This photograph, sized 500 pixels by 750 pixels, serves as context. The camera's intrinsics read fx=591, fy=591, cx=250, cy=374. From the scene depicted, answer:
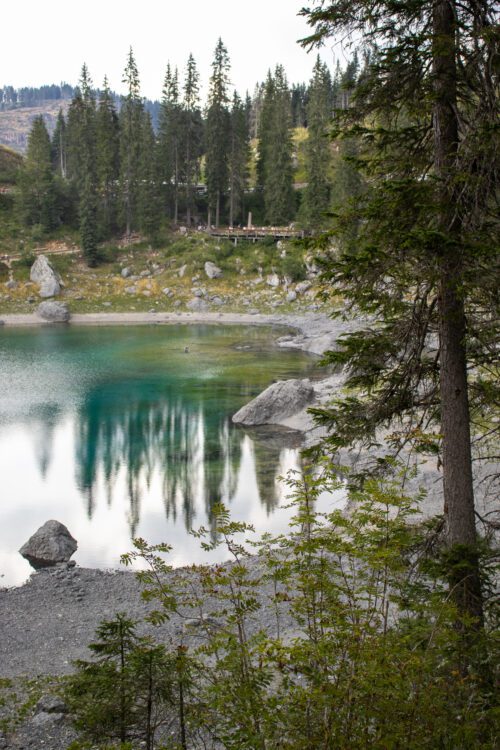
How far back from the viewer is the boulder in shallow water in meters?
16.8

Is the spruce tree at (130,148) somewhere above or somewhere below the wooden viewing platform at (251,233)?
above

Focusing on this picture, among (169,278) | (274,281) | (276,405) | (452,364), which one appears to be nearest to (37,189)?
(169,278)

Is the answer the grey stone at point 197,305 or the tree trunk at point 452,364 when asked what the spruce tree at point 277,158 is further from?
the tree trunk at point 452,364

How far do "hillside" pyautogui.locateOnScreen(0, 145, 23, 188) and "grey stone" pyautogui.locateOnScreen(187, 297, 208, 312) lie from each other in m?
36.3

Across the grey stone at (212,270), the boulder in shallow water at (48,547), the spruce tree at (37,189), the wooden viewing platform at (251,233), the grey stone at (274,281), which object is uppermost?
the spruce tree at (37,189)

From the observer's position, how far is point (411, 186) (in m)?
6.92

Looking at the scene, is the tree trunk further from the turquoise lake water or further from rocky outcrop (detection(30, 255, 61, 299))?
rocky outcrop (detection(30, 255, 61, 299))

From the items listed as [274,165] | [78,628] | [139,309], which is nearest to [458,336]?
[78,628]

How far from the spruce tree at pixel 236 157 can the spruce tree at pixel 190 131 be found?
501 cm

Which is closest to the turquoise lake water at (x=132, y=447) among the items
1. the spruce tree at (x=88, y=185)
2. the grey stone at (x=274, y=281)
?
the grey stone at (x=274, y=281)

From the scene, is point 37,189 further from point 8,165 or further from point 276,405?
point 276,405

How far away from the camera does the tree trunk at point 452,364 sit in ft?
23.6

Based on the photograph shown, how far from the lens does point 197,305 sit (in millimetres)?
67875

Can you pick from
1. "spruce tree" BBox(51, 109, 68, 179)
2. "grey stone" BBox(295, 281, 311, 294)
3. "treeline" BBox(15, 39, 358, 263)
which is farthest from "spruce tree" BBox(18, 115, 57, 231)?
"grey stone" BBox(295, 281, 311, 294)
